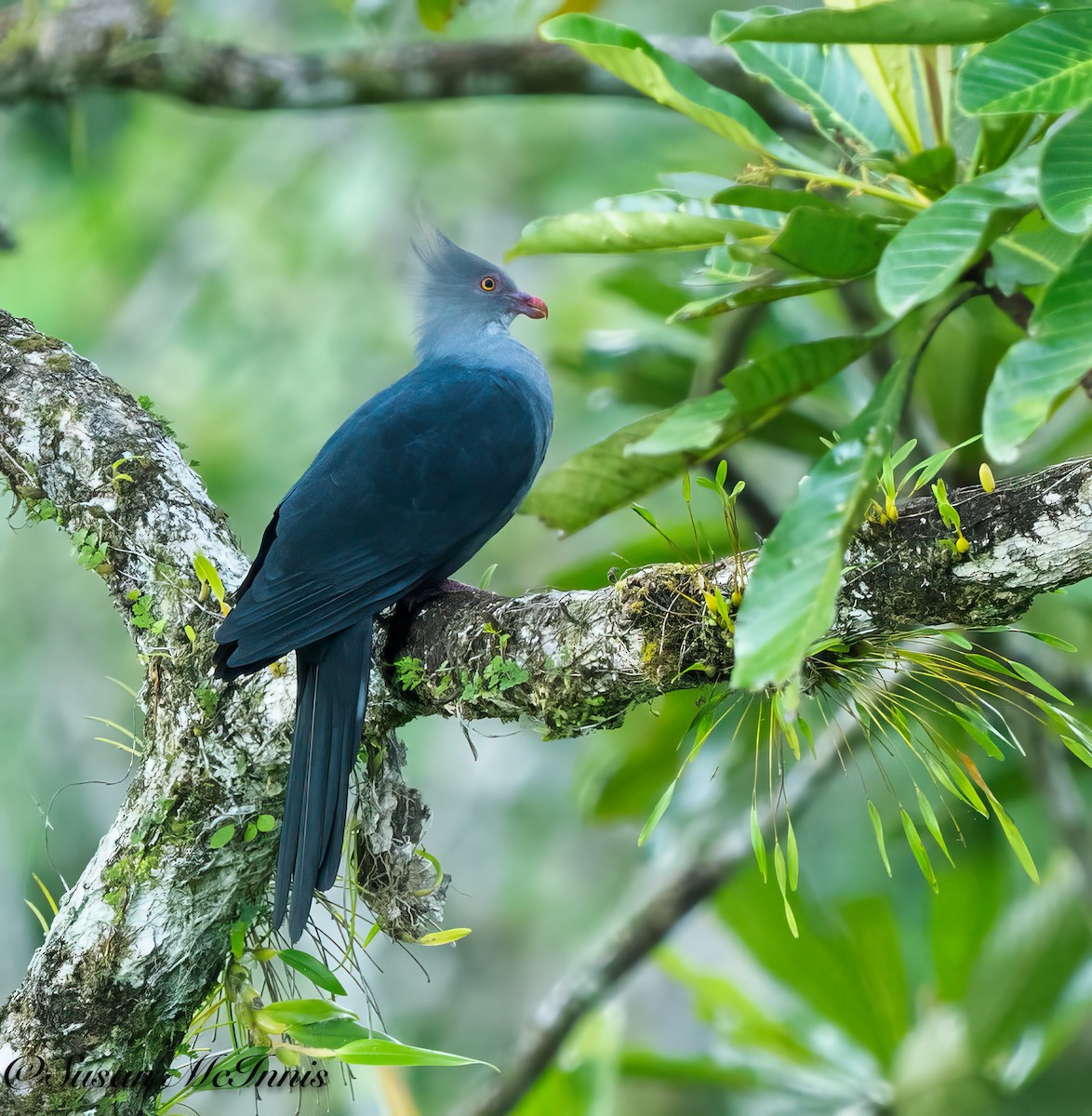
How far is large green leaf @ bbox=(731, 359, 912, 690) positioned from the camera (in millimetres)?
1089

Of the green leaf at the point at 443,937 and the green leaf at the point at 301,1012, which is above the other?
the green leaf at the point at 443,937

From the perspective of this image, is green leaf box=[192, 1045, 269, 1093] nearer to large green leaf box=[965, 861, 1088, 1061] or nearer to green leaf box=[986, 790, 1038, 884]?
green leaf box=[986, 790, 1038, 884]

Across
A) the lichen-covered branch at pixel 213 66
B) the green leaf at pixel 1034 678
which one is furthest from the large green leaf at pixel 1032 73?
the lichen-covered branch at pixel 213 66

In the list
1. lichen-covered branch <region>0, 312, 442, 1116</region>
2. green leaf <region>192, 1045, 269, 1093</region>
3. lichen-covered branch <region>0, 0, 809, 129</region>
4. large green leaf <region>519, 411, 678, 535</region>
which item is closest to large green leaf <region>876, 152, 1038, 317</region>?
large green leaf <region>519, 411, 678, 535</region>

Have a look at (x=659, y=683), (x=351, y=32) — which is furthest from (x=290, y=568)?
(x=351, y=32)

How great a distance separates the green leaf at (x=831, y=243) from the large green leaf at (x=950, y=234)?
0.50ft

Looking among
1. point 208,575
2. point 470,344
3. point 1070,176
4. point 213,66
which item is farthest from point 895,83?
point 213,66

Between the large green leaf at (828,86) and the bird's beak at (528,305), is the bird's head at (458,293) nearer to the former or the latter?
the bird's beak at (528,305)

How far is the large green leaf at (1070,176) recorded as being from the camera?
1266 mm

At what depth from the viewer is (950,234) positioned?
52.1 inches

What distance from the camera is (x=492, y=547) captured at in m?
7.68

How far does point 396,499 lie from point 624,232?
97cm

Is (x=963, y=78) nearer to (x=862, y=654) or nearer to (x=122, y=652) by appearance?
(x=862, y=654)

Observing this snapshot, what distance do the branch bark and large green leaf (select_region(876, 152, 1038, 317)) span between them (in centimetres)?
31
